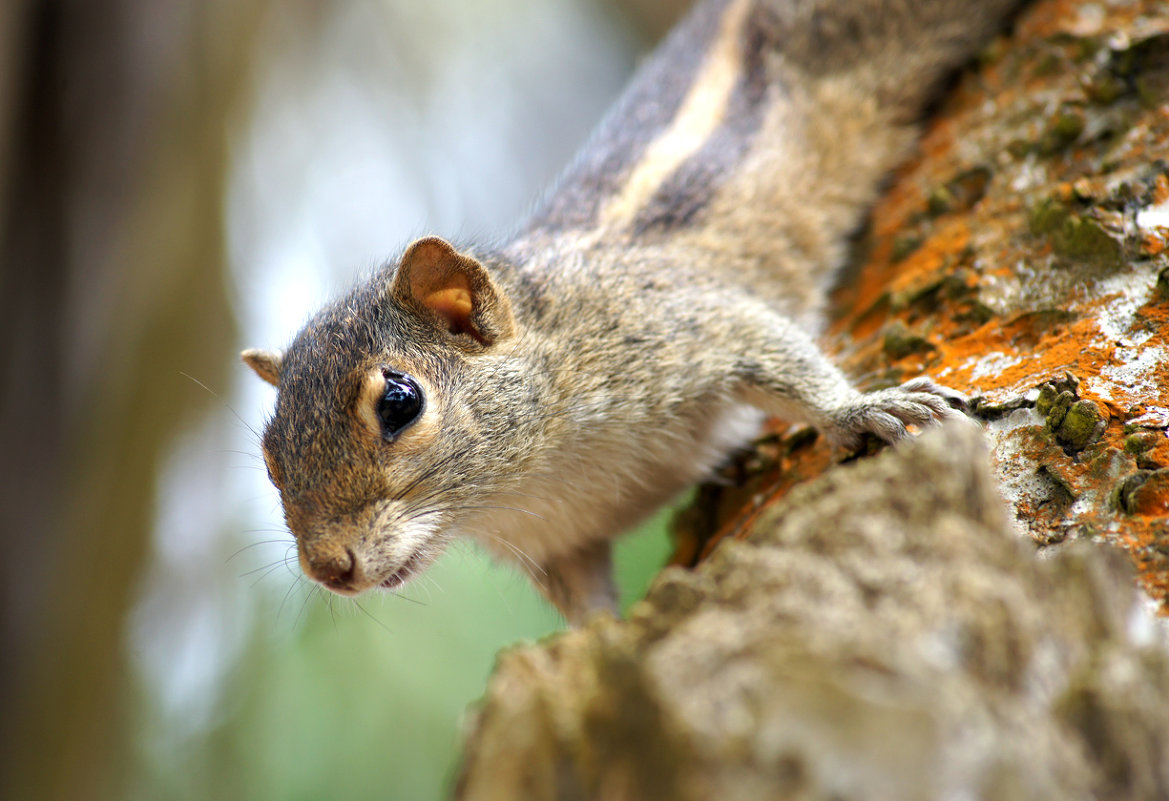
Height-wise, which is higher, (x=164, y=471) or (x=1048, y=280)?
(x=164, y=471)

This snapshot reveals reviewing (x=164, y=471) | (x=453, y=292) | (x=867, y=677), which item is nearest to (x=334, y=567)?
(x=453, y=292)

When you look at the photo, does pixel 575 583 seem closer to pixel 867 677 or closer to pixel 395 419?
pixel 395 419

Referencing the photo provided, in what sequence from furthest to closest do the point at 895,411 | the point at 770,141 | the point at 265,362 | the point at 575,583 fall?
the point at 770,141, the point at 575,583, the point at 265,362, the point at 895,411

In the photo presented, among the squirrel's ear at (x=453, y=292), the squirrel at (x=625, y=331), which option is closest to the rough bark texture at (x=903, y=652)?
the squirrel at (x=625, y=331)

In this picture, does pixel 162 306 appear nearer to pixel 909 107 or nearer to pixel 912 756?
pixel 909 107

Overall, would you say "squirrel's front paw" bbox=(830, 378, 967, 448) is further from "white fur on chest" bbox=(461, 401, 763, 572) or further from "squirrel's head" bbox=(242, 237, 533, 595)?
"squirrel's head" bbox=(242, 237, 533, 595)

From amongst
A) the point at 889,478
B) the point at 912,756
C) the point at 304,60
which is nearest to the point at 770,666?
the point at 912,756

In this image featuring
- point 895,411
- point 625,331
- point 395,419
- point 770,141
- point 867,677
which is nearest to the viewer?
point 867,677

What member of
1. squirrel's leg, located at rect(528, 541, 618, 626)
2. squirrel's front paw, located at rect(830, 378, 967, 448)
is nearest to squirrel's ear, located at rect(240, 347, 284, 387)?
squirrel's leg, located at rect(528, 541, 618, 626)
